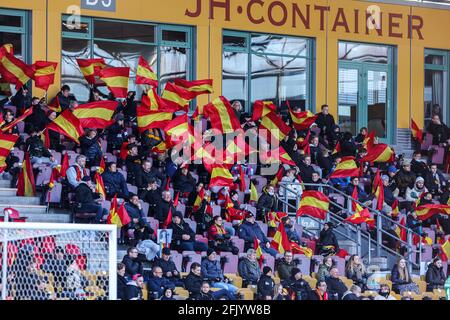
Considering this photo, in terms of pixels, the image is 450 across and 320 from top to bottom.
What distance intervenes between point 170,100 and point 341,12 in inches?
245

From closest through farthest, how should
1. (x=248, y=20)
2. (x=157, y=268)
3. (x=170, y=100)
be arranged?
1. (x=157, y=268)
2. (x=170, y=100)
3. (x=248, y=20)

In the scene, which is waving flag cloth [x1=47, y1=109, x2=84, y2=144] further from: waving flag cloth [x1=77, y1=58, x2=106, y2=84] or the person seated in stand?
the person seated in stand

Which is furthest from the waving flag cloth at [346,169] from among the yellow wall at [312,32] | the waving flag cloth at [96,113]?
the waving flag cloth at [96,113]

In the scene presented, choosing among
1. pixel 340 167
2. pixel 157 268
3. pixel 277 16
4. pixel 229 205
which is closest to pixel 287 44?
pixel 277 16

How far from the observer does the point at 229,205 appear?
23953mm

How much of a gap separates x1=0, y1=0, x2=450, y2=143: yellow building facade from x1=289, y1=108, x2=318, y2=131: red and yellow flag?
1.54 metres

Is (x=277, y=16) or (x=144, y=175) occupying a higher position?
(x=277, y=16)

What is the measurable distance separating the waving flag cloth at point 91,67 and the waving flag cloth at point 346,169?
4870 mm

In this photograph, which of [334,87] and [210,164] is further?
[334,87]

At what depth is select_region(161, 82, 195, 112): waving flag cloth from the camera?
25312 mm

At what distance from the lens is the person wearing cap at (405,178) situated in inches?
1074

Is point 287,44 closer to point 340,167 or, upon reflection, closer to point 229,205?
point 340,167

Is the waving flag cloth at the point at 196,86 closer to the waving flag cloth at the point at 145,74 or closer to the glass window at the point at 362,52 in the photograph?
the waving flag cloth at the point at 145,74

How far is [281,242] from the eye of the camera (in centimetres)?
2348
